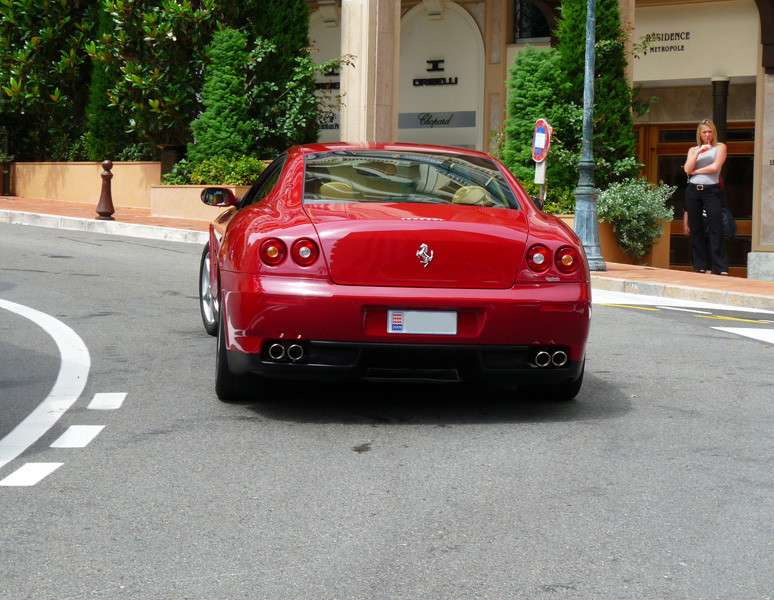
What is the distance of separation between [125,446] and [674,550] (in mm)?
2520

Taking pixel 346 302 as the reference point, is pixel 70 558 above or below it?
below

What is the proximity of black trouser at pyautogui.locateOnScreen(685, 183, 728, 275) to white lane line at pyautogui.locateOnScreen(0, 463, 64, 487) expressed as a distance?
12753 millimetres

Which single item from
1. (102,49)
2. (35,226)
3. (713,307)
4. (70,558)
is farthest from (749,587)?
(102,49)

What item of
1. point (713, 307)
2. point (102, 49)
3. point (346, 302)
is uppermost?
point (102, 49)

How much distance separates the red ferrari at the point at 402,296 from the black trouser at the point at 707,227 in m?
10.9

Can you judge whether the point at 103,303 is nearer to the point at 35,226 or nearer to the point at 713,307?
the point at 713,307

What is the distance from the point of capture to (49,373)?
7.48m

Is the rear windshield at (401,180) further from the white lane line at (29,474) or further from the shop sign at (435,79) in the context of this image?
the shop sign at (435,79)

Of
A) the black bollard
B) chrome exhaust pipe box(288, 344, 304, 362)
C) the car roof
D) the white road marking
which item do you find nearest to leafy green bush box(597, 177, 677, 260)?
the white road marking

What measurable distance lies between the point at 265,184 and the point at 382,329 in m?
1.80

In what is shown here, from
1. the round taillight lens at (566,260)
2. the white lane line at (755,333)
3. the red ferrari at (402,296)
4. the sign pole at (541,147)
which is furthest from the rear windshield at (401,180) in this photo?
the sign pole at (541,147)

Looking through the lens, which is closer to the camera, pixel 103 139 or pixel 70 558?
pixel 70 558

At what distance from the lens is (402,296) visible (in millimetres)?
6000

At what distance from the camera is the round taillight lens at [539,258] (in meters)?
6.20
